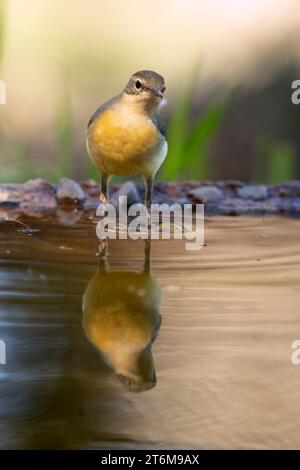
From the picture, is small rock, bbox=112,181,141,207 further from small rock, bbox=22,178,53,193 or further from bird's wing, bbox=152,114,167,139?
bird's wing, bbox=152,114,167,139

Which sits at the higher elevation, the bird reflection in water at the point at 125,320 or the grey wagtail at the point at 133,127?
the grey wagtail at the point at 133,127

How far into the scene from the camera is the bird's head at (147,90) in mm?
4676

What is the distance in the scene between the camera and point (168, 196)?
225 inches

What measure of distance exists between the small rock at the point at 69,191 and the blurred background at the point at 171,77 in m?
0.59

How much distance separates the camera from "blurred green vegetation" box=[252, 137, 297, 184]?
6789 mm

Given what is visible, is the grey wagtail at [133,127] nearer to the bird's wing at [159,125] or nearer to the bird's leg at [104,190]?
the bird's wing at [159,125]

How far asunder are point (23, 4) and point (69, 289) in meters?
4.41

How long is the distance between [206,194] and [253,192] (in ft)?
1.17

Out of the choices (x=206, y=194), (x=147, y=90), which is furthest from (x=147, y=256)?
(x=206, y=194)

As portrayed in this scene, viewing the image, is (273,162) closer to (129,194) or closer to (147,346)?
(129,194)
